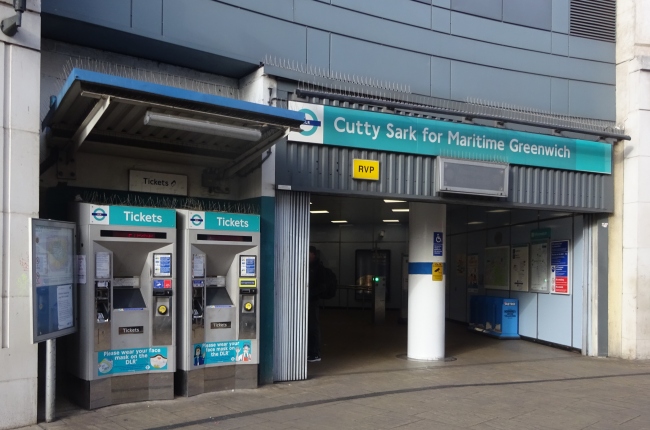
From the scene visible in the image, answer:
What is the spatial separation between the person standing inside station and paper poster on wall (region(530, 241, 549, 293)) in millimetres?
4779

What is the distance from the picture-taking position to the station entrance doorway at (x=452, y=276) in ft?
38.9

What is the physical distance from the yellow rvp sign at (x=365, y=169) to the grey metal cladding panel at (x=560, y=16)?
4675mm

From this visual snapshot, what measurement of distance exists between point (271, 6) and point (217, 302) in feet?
12.9

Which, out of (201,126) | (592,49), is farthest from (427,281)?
(592,49)

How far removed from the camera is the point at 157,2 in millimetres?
7730

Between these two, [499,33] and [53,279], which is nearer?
[53,279]

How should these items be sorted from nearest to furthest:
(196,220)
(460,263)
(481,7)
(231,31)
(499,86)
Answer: (196,220)
(231,31)
(481,7)
(499,86)
(460,263)

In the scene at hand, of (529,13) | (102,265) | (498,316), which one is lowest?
(498,316)

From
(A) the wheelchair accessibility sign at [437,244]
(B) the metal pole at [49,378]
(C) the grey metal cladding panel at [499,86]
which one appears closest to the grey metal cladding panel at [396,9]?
(C) the grey metal cladding panel at [499,86]

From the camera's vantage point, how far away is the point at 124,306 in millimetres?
7043

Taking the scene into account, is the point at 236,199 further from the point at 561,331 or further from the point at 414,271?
the point at 561,331

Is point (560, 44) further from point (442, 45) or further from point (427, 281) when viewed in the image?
point (427, 281)

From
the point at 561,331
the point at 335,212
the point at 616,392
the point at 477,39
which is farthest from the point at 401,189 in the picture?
the point at 335,212

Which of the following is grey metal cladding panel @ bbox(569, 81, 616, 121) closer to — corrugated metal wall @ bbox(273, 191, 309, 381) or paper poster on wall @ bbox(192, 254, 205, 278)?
corrugated metal wall @ bbox(273, 191, 309, 381)
